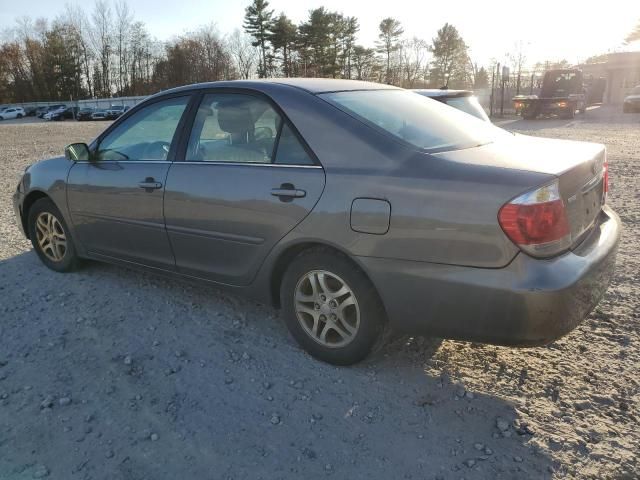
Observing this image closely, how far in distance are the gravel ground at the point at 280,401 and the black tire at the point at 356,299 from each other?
115mm

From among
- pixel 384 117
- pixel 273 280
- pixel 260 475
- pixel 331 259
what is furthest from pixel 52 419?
pixel 384 117

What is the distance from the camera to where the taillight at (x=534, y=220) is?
2326mm

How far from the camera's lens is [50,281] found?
4.48 m

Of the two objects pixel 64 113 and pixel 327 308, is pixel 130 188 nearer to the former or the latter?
pixel 327 308

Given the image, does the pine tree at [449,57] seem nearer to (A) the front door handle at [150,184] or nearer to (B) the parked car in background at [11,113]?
(B) the parked car in background at [11,113]

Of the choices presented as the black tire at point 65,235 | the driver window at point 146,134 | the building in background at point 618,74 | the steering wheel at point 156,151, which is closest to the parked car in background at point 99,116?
the building in background at point 618,74

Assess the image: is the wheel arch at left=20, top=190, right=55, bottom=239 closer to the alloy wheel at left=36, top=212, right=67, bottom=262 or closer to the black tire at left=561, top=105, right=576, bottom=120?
the alloy wheel at left=36, top=212, right=67, bottom=262

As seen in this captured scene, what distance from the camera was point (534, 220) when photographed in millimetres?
2336

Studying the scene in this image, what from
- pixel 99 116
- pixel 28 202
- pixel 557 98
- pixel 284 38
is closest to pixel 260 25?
pixel 284 38

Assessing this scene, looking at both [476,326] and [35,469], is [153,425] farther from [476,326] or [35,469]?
[476,326]

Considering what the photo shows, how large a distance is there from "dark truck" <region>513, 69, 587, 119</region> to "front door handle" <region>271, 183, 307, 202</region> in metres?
26.9

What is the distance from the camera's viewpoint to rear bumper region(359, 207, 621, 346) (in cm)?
235

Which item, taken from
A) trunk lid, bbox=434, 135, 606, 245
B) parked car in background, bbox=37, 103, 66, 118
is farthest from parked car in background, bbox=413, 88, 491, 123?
parked car in background, bbox=37, 103, 66, 118

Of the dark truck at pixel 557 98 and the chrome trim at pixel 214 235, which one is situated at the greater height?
the dark truck at pixel 557 98
